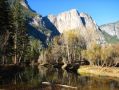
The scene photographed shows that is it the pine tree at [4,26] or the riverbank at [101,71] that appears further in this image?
the riverbank at [101,71]

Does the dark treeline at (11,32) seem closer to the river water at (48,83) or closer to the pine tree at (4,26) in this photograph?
the pine tree at (4,26)

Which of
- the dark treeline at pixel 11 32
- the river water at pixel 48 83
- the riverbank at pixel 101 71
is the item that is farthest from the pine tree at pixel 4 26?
the riverbank at pixel 101 71

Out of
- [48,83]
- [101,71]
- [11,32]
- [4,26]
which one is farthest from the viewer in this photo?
[101,71]

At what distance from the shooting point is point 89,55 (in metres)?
110

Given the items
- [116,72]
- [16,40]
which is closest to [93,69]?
[116,72]

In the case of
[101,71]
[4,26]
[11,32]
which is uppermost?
[4,26]

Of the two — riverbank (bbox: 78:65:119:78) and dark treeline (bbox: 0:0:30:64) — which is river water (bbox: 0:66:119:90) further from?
riverbank (bbox: 78:65:119:78)

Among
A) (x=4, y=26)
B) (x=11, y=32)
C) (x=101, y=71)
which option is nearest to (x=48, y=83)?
(x=4, y=26)

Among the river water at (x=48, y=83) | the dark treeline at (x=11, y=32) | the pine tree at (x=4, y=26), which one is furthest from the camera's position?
the dark treeline at (x=11, y=32)

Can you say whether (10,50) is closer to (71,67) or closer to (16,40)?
(16,40)

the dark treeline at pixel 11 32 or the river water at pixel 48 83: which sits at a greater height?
the dark treeline at pixel 11 32

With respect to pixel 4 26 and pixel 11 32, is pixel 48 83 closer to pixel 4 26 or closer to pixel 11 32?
pixel 4 26

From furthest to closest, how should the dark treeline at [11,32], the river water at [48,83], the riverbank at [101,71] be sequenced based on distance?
the riverbank at [101,71] < the dark treeline at [11,32] < the river water at [48,83]

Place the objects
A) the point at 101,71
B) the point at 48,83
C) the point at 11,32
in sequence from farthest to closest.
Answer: the point at 101,71 → the point at 11,32 → the point at 48,83
